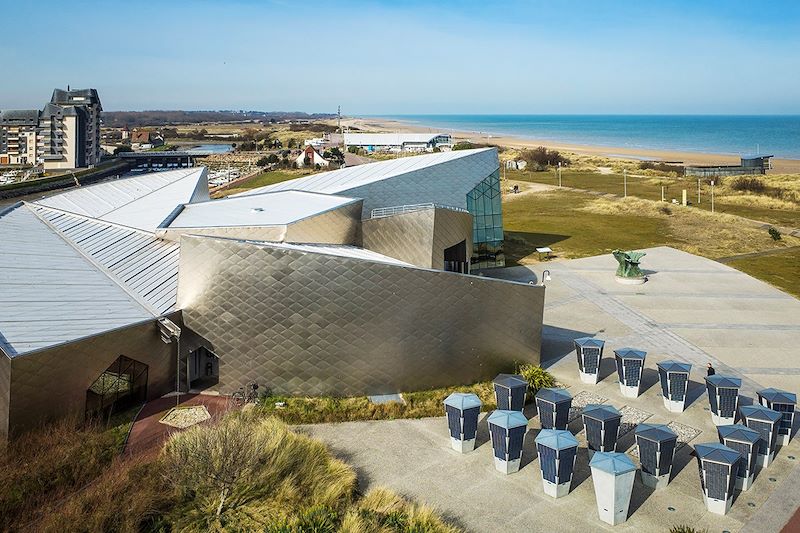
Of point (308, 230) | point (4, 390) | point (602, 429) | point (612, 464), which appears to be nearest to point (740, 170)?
point (308, 230)

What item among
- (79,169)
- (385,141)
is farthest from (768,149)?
(79,169)

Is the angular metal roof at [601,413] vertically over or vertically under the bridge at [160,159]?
under

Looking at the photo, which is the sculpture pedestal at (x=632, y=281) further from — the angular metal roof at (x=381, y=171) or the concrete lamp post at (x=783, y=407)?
the concrete lamp post at (x=783, y=407)

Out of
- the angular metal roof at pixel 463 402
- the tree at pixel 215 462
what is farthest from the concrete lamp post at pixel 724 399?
the tree at pixel 215 462

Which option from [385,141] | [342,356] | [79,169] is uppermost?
[385,141]

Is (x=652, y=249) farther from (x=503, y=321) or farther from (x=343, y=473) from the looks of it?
(x=343, y=473)

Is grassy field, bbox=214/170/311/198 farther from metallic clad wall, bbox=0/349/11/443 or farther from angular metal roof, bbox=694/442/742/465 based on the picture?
angular metal roof, bbox=694/442/742/465

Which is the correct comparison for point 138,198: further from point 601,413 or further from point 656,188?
point 656,188
